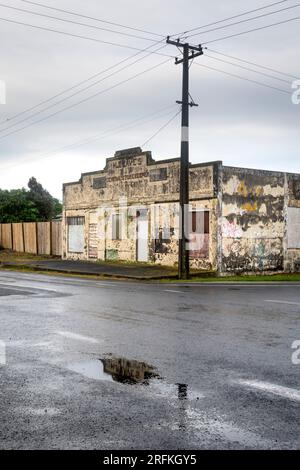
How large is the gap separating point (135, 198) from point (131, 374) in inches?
985

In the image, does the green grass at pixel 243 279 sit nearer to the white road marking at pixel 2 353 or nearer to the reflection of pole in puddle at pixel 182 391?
the white road marking at pixel 2 353

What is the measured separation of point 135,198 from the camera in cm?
3136

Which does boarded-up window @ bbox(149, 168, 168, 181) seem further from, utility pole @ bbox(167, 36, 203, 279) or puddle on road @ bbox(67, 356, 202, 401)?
puddle on road @ bbox(67, 356, 202, 401)

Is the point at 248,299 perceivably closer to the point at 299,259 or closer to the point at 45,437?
the point at 45,437

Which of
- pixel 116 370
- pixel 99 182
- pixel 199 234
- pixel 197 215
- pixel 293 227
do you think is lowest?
pixel 116 370

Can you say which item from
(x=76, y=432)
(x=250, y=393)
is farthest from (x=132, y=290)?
(x=76, y=432)

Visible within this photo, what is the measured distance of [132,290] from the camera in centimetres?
1705

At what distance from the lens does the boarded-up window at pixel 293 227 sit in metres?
30.5

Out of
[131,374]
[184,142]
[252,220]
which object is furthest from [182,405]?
[252,220]

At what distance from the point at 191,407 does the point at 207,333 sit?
13.0ft

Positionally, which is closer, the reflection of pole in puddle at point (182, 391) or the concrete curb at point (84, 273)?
the reflection of pole in puddle at point (182, 391)

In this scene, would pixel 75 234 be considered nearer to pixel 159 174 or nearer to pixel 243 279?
pixel 159 174

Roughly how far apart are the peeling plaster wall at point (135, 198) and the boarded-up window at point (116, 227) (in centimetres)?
28

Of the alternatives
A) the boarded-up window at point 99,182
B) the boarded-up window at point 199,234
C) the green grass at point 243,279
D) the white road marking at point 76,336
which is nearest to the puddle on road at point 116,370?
the white road marking at point 76,336
